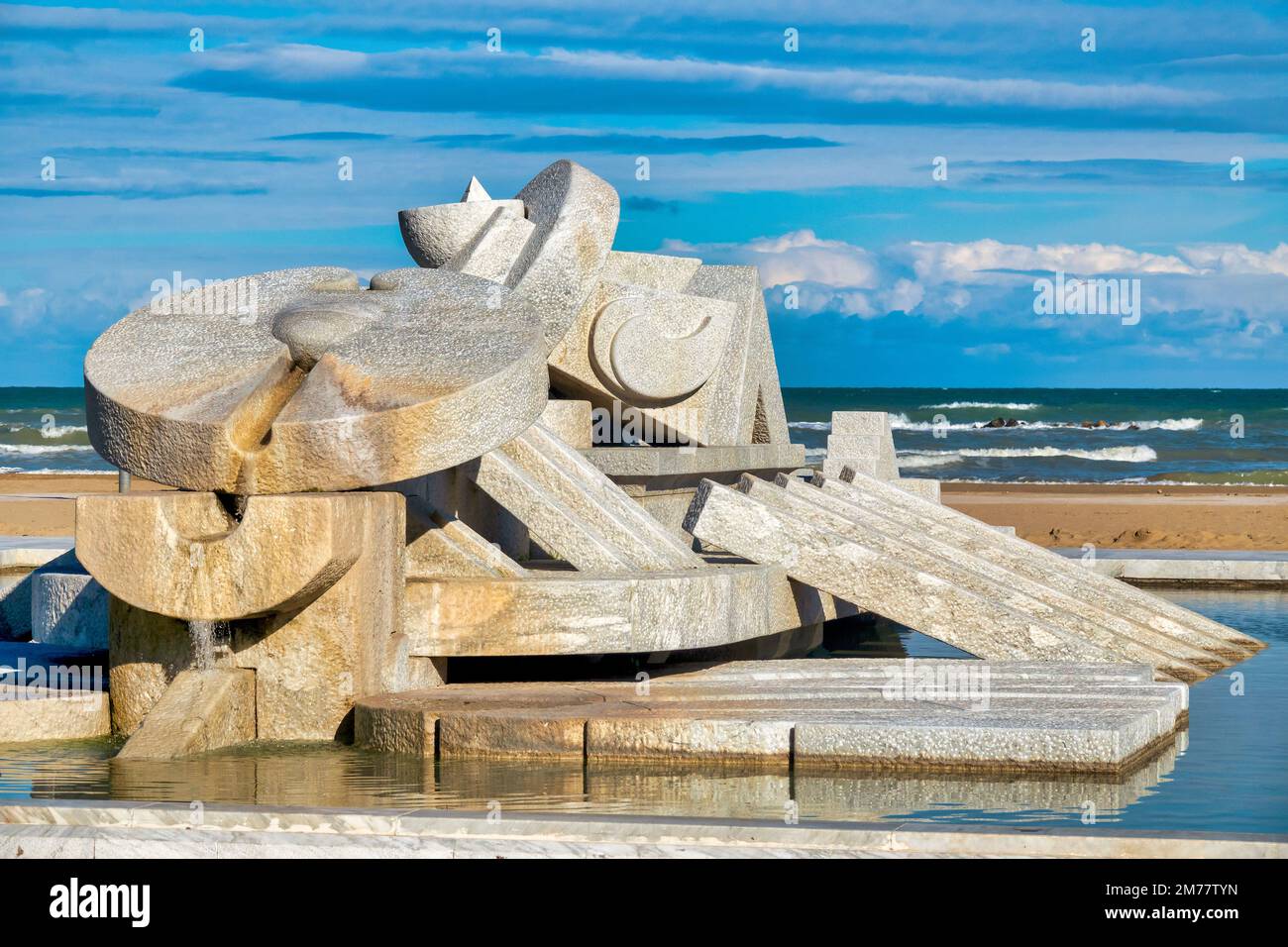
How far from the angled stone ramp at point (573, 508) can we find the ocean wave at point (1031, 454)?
3637cm

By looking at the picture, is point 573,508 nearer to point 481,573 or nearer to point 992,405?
point 481,573

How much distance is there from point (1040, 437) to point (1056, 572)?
40.3 meters

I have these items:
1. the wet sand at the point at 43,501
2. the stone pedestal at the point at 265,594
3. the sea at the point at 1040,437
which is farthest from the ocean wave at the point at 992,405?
the stone pedestal at the point at 265,594

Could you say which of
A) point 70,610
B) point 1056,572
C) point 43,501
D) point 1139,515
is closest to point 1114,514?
point 1139,515

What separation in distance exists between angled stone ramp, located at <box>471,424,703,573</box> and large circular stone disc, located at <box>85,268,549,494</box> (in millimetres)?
936

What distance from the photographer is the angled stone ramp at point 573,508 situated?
28.1ft

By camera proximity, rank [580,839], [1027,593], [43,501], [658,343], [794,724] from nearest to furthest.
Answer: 1. [580,839]
2. [794,724]
3. [1027,593]
4. [658,343]
5. [43,501]

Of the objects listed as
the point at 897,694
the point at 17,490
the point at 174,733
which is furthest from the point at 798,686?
the point at 17,490

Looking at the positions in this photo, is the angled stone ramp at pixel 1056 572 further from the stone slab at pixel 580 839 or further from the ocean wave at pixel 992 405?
the ocean wave at pixel 992 405

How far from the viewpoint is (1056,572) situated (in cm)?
1155

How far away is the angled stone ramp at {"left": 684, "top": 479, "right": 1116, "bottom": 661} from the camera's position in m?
9.05

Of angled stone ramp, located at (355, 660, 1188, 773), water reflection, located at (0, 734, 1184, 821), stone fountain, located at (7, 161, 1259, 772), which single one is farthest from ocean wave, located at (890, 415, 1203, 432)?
water reflection, located at (0, 734, 1184, 821)
